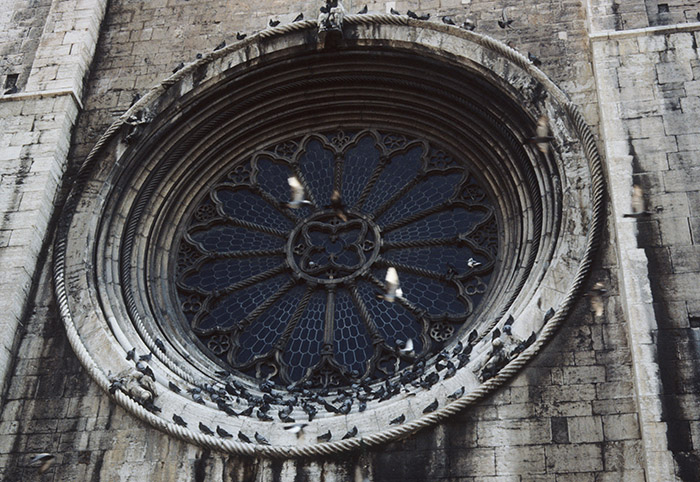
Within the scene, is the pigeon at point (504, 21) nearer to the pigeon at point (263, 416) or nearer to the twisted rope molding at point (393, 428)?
the twisted rope molding at point (393, 428)

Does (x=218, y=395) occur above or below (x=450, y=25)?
below

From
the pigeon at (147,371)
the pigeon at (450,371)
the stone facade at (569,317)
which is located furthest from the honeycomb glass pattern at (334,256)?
the stone facade at (569,317)

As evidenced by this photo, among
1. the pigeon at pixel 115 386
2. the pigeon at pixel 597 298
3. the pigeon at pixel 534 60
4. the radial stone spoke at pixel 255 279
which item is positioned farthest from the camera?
the radial stone spoke at pixel 255 279

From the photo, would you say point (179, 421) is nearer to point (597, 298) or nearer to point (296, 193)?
point (296, 193)

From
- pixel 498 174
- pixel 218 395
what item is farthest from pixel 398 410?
pixel 498 174

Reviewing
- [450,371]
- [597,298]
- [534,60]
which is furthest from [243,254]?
[597,298]

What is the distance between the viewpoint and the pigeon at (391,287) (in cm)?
1370

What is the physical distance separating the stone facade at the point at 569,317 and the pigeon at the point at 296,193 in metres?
2.06

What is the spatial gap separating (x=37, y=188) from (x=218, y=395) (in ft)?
11.9

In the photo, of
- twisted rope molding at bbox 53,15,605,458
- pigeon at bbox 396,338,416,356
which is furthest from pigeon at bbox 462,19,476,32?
pigeon at bbox 396,338,416,356

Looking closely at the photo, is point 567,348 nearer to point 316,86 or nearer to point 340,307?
point 340,307

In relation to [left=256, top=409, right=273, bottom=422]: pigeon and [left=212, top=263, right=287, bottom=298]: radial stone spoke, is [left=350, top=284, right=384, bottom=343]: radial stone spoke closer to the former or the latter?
[left=212, top=263, right=287, bottom=298]: radial stone spoke

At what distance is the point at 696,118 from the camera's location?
12.3 metres

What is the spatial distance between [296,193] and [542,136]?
135 inches
